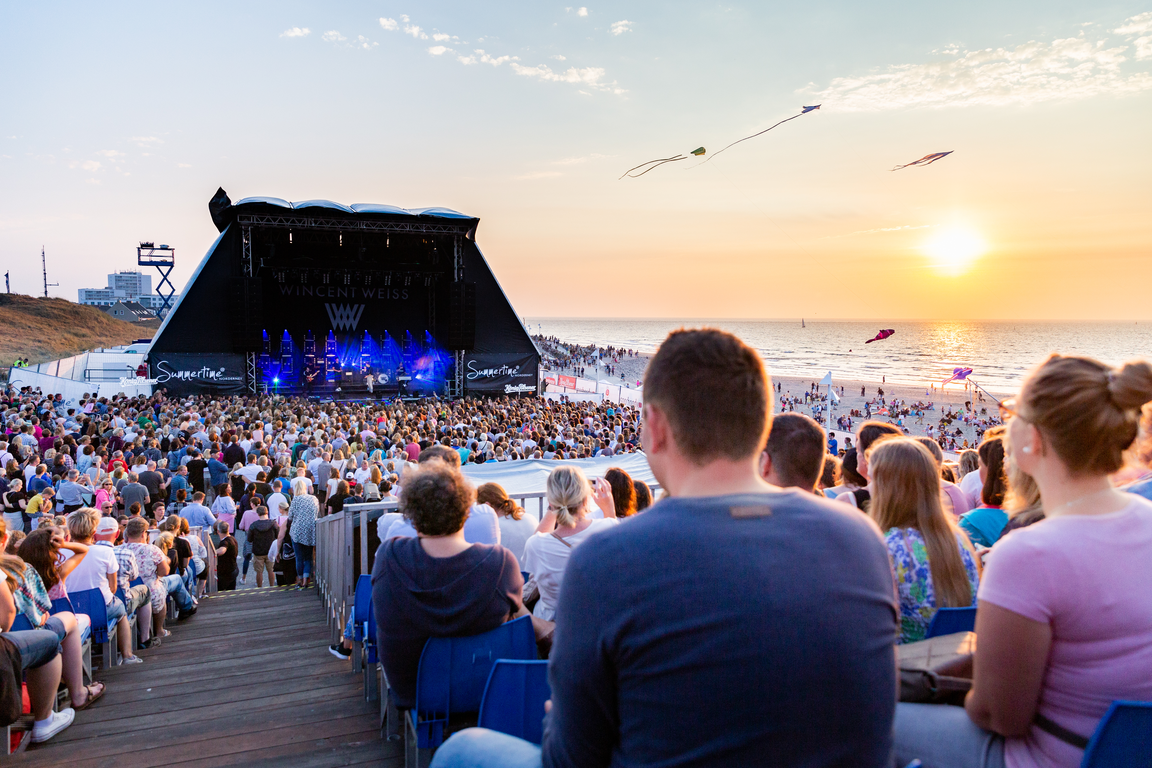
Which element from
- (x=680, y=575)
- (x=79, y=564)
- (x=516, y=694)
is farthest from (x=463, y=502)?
(x=79, y=564)

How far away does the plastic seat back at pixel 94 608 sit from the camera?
3.72 metres

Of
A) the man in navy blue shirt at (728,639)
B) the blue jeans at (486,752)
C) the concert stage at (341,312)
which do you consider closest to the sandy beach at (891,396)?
the concert stage at (341,312)

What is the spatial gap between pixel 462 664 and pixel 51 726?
7.08ft

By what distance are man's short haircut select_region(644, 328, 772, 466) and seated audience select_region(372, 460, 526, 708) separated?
4.17 ft

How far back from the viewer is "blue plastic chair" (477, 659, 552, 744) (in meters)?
1.87

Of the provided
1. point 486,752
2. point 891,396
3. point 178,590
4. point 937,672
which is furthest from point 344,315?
point 891,396

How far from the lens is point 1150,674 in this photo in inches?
50.6

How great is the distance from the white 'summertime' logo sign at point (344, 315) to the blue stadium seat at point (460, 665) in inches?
819

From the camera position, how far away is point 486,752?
1416mm

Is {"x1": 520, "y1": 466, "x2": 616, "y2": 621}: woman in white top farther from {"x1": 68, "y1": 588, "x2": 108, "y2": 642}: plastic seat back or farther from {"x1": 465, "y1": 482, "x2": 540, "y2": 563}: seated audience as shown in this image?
{"x1": 68, "y1": 588, "x2": 108, "y2": 642}: plastic seat back

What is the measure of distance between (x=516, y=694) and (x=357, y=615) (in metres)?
1.79

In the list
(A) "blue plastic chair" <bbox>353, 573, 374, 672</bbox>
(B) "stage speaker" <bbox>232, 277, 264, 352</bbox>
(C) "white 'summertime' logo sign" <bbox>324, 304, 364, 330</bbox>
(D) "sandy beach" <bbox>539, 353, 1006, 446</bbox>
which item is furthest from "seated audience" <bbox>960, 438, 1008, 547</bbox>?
(D) "sandy beach" <bbox>539, 353, 1006, 446</bbox>

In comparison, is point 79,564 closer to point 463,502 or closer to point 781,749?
point 463,502

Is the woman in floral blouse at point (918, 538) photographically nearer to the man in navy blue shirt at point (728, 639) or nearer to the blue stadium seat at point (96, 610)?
the man in navy blue shirt at point (728, 639)
